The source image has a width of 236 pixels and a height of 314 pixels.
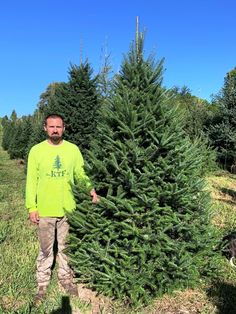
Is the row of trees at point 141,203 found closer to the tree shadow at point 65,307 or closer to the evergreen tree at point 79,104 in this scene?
the tree shadow at point 65,307

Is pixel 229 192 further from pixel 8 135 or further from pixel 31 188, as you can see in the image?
pixel 8 135

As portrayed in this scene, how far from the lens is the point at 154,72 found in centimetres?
481

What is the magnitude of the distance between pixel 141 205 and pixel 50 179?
Answer: 1074 millimetres

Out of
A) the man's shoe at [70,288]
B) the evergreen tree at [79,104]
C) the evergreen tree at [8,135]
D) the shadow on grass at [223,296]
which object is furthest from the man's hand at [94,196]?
the evergreen tree at [8,135]

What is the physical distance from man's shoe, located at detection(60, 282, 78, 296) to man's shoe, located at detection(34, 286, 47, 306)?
22 centimetres

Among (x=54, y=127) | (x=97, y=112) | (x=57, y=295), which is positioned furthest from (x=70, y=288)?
(x=97, y=112)

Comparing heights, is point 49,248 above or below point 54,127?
below

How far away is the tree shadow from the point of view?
4.25 meters

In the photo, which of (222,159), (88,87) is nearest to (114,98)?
(88,87)

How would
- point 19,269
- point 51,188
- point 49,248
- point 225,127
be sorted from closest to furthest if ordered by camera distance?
point 51,188
point 49,248
point 19,269
point 225,127

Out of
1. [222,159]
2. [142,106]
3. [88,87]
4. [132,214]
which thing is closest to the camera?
[132,214]

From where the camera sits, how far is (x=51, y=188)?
181 inches

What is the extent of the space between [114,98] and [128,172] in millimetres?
977

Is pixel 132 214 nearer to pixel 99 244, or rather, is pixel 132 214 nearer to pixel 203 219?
pixel 99 244
